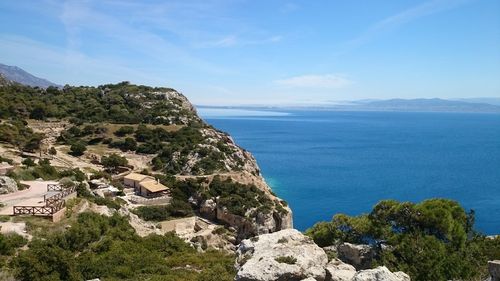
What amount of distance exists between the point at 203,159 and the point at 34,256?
125ft

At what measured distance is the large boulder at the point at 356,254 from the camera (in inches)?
872

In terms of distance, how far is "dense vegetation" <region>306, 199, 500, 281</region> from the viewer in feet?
61.6

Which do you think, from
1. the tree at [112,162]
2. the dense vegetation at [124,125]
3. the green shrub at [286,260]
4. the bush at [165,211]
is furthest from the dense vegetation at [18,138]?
the green shrub at [286,260]

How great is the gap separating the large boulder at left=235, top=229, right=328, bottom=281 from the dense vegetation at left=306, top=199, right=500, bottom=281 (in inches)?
299

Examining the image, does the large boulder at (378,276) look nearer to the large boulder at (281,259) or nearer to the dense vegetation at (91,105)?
the large boulder at (281,259)

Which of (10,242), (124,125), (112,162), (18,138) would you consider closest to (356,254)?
(10,242)

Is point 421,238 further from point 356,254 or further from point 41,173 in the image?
point 41,173

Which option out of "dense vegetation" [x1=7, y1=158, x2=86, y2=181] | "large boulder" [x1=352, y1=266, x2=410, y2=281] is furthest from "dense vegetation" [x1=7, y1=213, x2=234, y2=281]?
"dense vegetation" [x1=7, y1=158, x2=86, y2=181]

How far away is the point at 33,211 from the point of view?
2177cm

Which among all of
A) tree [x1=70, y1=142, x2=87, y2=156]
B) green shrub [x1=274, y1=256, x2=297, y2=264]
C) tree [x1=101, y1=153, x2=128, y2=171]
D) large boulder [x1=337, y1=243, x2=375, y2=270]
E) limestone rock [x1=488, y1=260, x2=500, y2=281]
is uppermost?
green shrub [x1=274, y1=256, x2=297, y2=264]

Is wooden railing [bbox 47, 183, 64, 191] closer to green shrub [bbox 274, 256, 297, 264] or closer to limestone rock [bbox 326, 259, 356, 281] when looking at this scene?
green shrub [bbox 274, 256, 297, 264]

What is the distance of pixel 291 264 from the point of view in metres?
12.1

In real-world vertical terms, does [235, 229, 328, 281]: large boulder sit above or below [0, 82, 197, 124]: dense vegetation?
below

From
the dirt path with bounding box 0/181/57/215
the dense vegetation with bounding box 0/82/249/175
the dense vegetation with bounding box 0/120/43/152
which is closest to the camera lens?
the dirt path with bounding box 0/181/57/215
